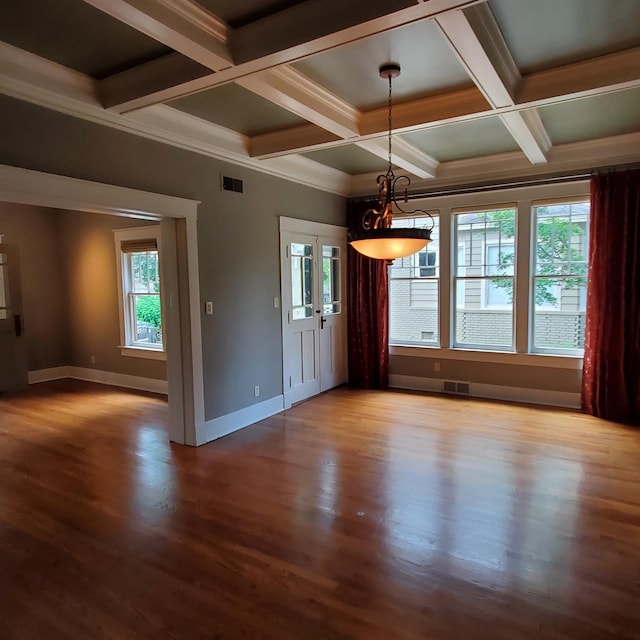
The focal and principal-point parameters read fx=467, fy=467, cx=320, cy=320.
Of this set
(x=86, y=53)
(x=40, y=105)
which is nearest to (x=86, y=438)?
(x=40, y=105)

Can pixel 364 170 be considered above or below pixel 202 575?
above

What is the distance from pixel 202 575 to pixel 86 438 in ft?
8.81

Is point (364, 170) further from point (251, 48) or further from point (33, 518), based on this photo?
point (33, 518)

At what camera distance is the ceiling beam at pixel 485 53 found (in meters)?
2.26

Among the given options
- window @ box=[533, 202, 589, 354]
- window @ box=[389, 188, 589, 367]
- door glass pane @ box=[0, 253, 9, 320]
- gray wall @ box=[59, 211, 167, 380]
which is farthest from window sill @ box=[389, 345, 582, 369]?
door glass pane @ box=[0, 253, 9, 320]

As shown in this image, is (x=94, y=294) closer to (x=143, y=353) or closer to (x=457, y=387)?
(x=143, y=353)

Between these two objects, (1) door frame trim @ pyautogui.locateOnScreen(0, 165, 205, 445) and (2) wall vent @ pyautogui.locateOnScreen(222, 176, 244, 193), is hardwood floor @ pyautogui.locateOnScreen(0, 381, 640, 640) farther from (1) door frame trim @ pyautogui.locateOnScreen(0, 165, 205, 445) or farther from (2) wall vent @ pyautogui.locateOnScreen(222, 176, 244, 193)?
(2) wall vent @ pyautogui.locateOnScreen(222, 176, 244, 193)

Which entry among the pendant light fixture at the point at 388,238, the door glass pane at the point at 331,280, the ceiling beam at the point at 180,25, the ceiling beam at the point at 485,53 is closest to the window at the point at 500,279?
the door glass pane at the point at 331,280

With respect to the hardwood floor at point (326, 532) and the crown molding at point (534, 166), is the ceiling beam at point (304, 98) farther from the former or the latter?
the hardwood floor at point (326, 532)

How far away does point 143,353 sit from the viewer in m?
6.48

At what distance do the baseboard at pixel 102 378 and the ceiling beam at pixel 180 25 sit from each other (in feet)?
15.2

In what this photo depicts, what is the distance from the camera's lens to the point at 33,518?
9.73 ft

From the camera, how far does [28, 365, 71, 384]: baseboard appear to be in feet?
22.9

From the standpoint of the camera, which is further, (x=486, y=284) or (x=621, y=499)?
(x=486, y=284)
